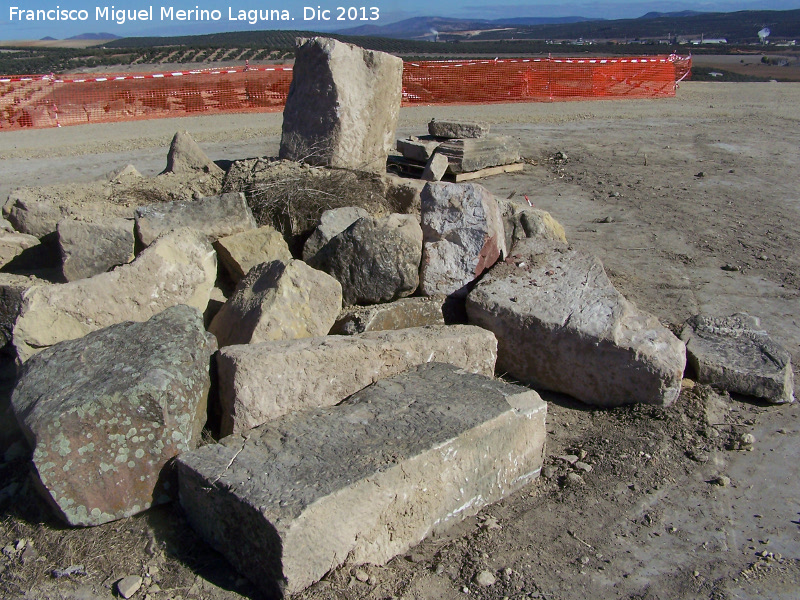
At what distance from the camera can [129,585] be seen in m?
2.63

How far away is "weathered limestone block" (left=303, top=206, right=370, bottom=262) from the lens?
4.68 metres

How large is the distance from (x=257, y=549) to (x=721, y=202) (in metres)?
6.79

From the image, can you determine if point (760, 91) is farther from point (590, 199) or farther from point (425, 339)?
point (425, 339)

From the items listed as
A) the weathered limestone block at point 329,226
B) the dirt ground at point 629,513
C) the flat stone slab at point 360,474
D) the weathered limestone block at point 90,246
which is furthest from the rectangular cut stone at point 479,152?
the flat stone slab at point 360,474

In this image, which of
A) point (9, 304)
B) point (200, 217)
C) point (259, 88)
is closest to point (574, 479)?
point (200, 217)

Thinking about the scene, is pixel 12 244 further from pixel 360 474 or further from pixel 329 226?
pixel 360 474

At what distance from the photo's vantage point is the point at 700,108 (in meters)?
13.8

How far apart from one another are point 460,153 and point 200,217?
4.37 m

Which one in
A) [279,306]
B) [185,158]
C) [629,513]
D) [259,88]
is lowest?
[629,513]

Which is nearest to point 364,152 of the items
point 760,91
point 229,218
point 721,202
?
point 229,218

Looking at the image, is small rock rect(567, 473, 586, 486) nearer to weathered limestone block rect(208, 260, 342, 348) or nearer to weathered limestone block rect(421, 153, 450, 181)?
weathered limestone block rect(208, 260, 342, 348)

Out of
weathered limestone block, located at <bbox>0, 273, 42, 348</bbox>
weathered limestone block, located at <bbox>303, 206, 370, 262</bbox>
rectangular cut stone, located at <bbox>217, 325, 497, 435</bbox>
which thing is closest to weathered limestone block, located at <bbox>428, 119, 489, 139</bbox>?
weathered limestone block, located at <bbox>303, 206, 370, 262</bbox>

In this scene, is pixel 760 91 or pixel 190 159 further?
pixel 760 91

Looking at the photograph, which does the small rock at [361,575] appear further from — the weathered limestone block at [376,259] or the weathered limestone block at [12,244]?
the weathered limestone block at [12,244]
